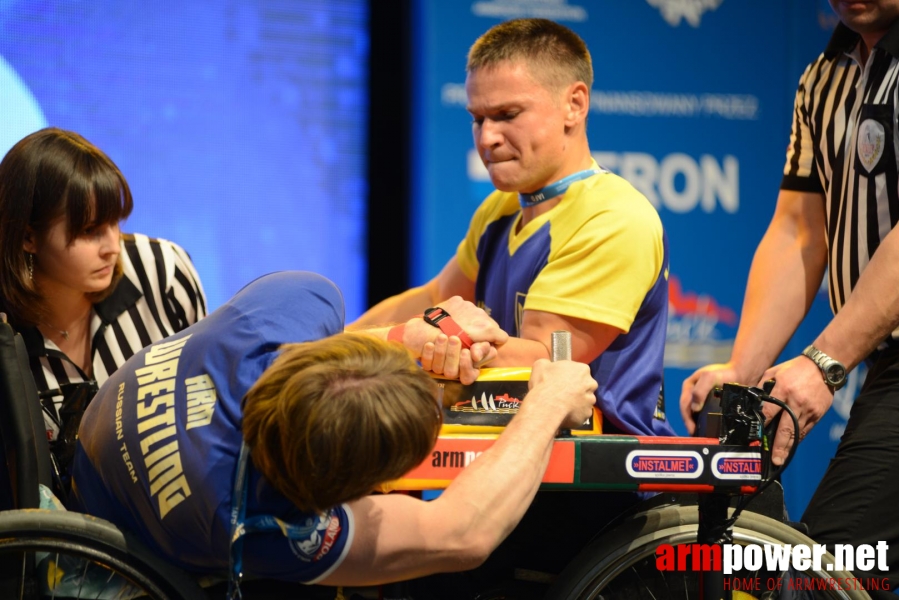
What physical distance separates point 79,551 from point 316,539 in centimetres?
38

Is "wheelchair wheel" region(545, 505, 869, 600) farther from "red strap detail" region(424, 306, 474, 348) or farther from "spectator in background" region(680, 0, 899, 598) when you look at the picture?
"red strap detail" region(424, 306, 474, 348)

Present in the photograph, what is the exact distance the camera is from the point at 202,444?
151 cm

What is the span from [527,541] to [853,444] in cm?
73

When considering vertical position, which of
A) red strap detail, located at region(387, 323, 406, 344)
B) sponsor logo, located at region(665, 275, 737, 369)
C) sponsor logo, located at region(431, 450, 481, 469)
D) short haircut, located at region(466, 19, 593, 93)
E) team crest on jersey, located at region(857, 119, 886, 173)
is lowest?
sponsor logo, located at region(665, 275, 737, 369)

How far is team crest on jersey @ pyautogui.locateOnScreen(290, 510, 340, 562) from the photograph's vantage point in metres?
1.46

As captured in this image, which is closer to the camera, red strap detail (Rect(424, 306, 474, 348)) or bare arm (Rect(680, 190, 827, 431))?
red strap detail (Rect(424, 306, 474, 348))

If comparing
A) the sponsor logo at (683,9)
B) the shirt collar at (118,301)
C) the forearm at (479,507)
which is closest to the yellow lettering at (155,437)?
the forearm at (479,507)

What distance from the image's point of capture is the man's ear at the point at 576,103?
232 centimetres

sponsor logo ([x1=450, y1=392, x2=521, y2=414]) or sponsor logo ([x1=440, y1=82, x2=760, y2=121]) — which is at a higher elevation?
sponsor logo ([x1=440, y1=82, x2=760, y2=121])

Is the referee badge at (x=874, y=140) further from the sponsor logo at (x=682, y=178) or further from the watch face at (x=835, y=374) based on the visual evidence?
the sponsor logo at (x=682, y=178)

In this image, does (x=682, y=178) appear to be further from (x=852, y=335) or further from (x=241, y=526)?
(x=241, y=526)

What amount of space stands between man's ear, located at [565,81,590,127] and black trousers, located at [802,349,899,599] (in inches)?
35.9

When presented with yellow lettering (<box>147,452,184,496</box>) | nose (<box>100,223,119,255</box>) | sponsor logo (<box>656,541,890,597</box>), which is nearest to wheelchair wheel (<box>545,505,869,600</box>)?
sponsor logo (<box>656,541,890,597</box>)

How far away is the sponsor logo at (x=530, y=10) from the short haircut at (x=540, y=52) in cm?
163
